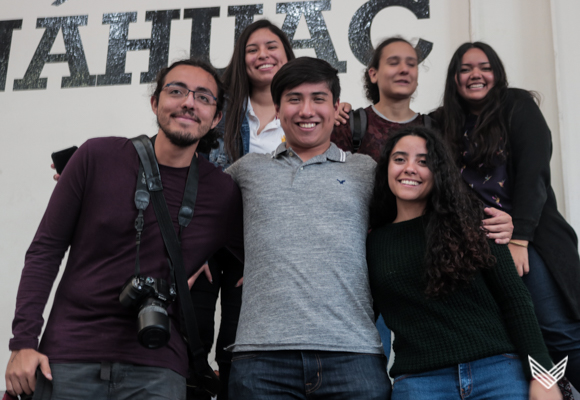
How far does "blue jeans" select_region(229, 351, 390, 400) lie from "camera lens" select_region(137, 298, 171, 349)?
229mm

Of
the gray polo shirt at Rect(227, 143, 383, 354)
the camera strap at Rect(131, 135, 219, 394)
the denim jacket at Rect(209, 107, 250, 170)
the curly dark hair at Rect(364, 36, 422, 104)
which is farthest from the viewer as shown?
the curly dark hair at Rect(364, 36, 422, 104)

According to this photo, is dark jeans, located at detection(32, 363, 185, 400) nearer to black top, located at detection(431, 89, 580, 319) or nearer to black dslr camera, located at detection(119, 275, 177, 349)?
black dslr camera, located at detection(119, 275, 177, 349)

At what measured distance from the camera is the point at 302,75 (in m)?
1.74

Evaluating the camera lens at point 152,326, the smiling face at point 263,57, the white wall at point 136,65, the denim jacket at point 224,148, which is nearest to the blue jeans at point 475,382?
the camera lens at point 152,326

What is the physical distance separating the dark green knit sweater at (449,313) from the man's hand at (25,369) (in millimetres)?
864

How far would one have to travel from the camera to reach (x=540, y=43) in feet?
10.7

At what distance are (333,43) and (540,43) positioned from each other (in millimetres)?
1191

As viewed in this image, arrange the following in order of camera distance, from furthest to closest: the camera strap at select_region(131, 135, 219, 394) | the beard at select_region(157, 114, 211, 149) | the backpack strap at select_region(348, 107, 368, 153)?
the backpack strap at select_region(348, 107, 368, 153) → the beard at select_region(157, 114, 211, 149) → the camera strap at select_region(131, 135, 219, 394)

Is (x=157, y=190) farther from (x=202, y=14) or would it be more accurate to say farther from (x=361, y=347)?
(x=202, y=14)

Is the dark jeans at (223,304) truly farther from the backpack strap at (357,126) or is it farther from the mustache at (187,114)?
the backpack strap at (357,126)

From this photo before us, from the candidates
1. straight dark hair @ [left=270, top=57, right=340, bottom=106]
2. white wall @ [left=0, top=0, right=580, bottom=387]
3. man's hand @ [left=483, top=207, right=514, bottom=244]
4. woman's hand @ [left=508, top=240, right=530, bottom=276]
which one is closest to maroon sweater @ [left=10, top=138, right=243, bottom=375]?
straight dark hair @ [left=270, top=57, right=340, bottom=106]

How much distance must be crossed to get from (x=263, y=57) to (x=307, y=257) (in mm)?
1105

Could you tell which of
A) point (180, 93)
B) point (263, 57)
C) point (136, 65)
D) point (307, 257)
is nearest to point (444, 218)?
point (307, 257)

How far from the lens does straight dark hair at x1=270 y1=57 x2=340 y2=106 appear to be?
1737 millimetres
